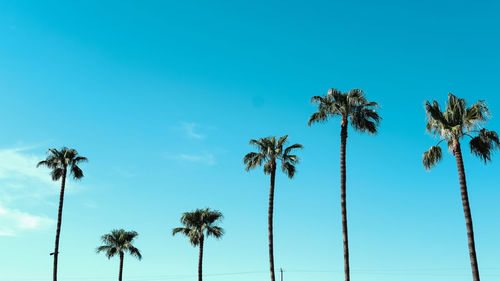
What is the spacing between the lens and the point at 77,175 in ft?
196

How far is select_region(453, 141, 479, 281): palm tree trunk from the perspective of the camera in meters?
29.4

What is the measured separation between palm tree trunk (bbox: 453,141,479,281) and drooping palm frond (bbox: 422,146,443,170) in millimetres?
1200

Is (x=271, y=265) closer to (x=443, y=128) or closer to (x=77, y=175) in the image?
(x=443, y=128)

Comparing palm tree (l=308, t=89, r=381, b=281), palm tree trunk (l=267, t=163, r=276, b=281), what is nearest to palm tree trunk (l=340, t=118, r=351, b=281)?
palm tree (l=308, t=89, r=381, b=281)

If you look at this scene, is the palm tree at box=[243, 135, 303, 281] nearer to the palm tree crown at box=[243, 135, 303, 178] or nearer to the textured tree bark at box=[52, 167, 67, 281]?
the palm tree crown at box=[243, 135, 303, 178]

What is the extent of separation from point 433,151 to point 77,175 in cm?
4126

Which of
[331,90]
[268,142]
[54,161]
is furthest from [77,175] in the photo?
[331,90]

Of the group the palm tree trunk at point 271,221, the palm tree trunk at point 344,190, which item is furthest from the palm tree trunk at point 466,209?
the palm tree trunk at point 271,221

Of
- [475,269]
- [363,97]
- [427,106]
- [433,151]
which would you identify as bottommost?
[475,269]

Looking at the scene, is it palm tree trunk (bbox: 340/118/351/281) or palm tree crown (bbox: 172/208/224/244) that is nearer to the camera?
palm tree trunk (bbox: 340/118/351/281)

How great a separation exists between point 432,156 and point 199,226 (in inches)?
1421

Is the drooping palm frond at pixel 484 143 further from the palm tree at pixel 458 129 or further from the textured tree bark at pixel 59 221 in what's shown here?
the textured tree bark at pixel 59 221

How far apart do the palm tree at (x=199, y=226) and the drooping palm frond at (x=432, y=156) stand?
3453 centimetres

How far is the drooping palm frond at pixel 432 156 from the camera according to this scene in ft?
112
